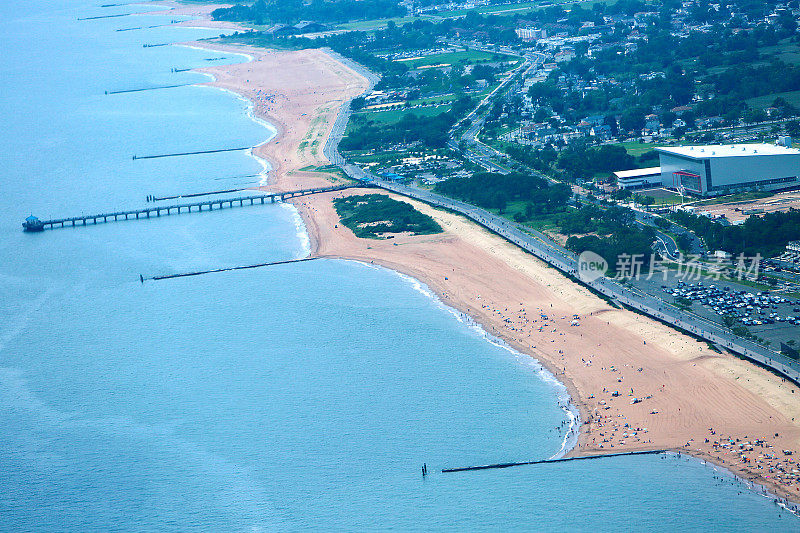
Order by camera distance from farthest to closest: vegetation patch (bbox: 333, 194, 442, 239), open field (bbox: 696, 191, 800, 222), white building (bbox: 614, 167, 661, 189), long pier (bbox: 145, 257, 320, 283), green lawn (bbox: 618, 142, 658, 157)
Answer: green lawn (bbox: 618, 142, 658, 157) → white building (bbox: 614, 167, 661, 189) → vegetation patch (bbox: 333, 194, 442, 239) → open field (bbox: 696, 191, 800, 222) → long pier (bbox: 145, 257, 320, 283)

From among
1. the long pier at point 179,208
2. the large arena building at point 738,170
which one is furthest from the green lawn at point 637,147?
the long pier at point 179,208

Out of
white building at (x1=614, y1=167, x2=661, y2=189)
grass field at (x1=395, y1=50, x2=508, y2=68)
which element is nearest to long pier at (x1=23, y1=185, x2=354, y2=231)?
white building at (x1=614, y1=167, x2=661, y2=189)

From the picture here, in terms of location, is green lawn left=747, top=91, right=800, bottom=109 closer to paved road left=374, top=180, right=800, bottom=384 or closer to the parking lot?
paved road left=374, top=180, right=800, bottom=384

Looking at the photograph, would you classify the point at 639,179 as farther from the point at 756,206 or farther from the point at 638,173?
the point at 756,206

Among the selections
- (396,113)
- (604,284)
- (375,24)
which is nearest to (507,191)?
(604,284)

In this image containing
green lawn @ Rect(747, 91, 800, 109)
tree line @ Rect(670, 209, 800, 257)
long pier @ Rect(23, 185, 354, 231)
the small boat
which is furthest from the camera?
green lawn @ Rect(747, 91, 800, 109)

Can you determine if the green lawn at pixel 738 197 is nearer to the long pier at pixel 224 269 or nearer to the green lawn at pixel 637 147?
the green lawn at pixel 637 147
